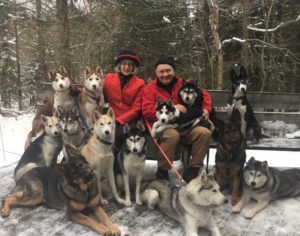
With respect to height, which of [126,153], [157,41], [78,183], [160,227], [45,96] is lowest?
[160,227]

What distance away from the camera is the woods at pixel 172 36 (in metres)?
9.38

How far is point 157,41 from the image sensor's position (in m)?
10.5

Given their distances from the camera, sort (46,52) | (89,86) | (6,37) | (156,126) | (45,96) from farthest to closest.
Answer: (6,37) → (46,52) → (45,96) → (89,86) → (156,126)

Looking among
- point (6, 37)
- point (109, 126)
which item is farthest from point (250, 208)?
point (6, 37)

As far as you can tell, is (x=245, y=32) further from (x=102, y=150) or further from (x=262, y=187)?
(x=102, y=150)

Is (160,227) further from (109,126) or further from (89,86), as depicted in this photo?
(89,86)

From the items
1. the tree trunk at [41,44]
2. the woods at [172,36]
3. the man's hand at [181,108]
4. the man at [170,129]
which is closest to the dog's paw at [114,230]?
the man at [170,129]

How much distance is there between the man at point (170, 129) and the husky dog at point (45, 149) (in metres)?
1.13

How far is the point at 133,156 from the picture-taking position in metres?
3.52

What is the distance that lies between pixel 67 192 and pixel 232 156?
1770 mm

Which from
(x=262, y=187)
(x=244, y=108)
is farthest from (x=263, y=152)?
(x=262, y=187)

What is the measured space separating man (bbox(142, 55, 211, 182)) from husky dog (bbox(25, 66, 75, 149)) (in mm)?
1142

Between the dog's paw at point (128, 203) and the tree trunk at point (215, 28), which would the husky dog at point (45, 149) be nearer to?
the dog's paw at point (128, 203)

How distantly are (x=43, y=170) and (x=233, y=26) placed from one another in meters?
8.63
